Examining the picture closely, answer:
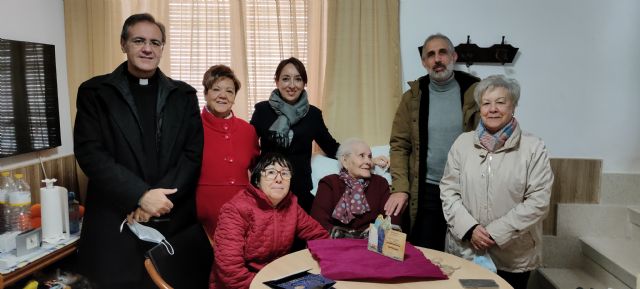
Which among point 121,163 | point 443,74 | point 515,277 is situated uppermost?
point 443,74

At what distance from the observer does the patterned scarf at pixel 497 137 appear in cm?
192

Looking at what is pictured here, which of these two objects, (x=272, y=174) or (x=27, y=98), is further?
(x=27, y=98)

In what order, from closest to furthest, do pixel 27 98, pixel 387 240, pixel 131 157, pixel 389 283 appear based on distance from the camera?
pixel 389 283
pixel 387 240
pixel 131 157
pixel 27 98

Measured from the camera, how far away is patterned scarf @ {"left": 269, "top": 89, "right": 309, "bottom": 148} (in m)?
2.36

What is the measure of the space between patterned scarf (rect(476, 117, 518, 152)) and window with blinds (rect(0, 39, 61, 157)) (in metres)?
2.29

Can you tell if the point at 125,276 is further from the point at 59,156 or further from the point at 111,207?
the point at 59,156

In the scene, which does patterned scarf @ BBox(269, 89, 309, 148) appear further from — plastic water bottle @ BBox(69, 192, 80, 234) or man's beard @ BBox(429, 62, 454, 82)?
plastic water bottle @ BBox(69, 192, 80, 234)

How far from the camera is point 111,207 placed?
1930mm

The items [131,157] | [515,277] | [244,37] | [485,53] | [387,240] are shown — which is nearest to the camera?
[387,240]

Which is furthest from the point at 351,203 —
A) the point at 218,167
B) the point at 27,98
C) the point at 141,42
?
the point at 27,98

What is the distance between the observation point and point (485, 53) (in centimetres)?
276

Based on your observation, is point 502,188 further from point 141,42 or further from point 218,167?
point 141,42

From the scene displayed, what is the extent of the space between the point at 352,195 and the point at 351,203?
4 cm

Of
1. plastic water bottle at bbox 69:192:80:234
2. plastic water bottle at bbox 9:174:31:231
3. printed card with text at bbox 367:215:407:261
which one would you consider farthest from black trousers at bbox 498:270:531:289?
plastic water bottle at bbox 9:174:31:231
